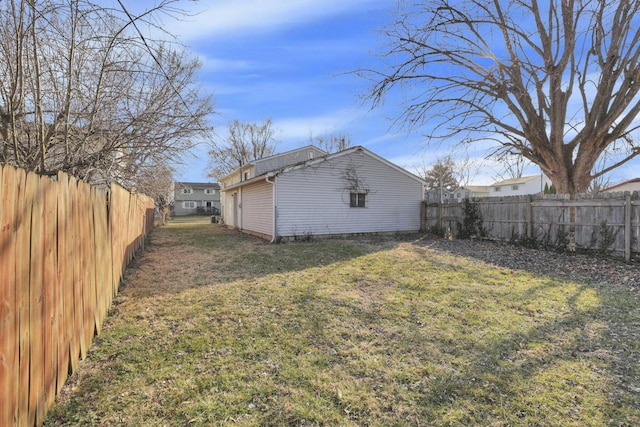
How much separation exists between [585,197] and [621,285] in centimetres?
370

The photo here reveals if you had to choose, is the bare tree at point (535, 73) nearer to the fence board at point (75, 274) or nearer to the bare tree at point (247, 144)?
the fence board at point (75, 274)

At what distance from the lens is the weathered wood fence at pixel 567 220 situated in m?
7.62

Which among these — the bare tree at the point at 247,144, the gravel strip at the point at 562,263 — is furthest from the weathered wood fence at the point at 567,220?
the bare tree at the point at 247,144

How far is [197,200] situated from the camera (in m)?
46.6

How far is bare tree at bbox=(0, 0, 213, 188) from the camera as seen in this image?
3.57 m

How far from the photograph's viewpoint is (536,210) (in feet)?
32.9

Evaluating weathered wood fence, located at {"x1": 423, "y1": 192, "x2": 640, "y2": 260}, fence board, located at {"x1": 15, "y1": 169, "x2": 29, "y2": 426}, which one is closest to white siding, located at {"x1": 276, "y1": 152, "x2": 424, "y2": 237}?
weathered wood fence, located at {"x1": 423, "y1": 192, "x2": 640, "y2": 260}

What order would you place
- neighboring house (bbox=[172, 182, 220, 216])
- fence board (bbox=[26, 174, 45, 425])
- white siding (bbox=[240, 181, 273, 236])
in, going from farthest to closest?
neighboring house (bbox=[172, 182, 220, 216]), white siding (bbox=[240, 181, 273, 236]), fence board (bbox=[26, 174, 45, 425])

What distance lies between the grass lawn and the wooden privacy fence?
1.23ft

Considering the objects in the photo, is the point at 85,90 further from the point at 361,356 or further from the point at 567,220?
the point at 567,220

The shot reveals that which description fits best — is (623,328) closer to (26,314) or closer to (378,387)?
(378,387)

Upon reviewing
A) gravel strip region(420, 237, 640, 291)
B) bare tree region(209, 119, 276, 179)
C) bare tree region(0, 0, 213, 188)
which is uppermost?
bare tree region(209, 119, 276, 179)

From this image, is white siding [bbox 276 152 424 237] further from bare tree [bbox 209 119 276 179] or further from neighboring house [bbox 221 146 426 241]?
bare tree [bbox 209 119 276 179]

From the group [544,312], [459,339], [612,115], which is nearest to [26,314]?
[459,339]
